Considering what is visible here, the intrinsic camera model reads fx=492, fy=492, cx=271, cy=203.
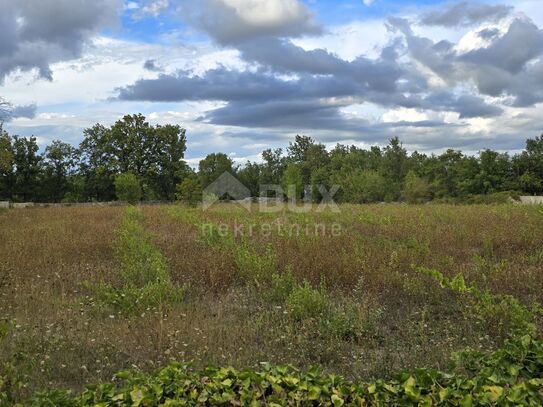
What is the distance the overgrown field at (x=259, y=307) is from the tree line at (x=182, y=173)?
37.5 metres

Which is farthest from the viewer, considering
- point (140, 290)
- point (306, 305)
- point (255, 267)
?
point (255, 267)

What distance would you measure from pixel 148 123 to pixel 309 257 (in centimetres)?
5763

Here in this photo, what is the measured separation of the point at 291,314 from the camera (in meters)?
6.08

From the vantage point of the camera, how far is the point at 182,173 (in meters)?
59.5

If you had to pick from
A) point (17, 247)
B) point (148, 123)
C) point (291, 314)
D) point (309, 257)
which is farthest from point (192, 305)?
point (148, 123)

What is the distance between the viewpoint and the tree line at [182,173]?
52.1m

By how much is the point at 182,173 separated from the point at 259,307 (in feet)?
178

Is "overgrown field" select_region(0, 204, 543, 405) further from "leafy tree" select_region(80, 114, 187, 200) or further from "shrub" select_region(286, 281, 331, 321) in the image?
"leafy tree" select_region(80, 114, 187, 200)

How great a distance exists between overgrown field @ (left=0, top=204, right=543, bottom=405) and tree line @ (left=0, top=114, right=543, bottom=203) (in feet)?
123

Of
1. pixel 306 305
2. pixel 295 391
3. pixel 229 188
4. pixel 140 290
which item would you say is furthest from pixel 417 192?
pixel 295 391

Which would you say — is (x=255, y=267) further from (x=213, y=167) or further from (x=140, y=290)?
(x=213, y=167)

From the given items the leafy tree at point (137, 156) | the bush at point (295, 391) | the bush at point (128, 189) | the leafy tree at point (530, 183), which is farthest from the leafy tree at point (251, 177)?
the bush at point (295, 391)

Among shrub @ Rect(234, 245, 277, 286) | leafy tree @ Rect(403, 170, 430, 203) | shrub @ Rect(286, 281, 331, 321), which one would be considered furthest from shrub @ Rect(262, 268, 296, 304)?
leafy tree @ Rect(403, 170, 430, 203)

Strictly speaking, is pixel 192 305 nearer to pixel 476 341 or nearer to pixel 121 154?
pixel 476 341
